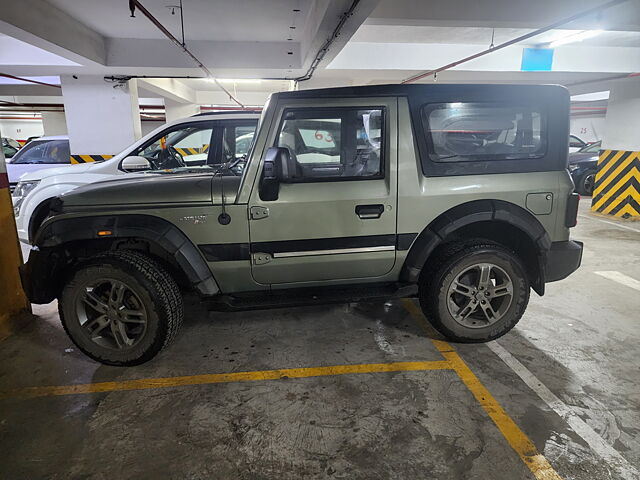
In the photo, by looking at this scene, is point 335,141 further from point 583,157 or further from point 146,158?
point 583,157

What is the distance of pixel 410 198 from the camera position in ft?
9.92

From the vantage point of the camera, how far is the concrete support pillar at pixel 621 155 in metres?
8.45

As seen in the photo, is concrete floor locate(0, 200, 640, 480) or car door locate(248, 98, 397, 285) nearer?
concrete floor locate(0, 200, 640, 480)

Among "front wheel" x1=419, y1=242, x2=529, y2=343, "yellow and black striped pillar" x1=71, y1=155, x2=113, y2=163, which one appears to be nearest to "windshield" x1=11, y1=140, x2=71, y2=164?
"yellow and black striped pillar" x1=71, y1=155, x2=113, y2=163

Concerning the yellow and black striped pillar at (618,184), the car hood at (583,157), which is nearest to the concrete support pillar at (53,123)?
the car hood at (583,157)

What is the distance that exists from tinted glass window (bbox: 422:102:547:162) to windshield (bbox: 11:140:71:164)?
10478 mm

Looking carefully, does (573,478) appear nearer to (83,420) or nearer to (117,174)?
(83,420)

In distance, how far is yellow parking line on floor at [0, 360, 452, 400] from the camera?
279 cm

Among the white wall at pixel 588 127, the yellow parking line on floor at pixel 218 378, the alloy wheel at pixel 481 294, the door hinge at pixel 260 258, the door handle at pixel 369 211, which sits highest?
the white wall at pixel 588 127

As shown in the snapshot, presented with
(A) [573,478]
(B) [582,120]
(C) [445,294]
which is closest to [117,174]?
(C) [445,294]

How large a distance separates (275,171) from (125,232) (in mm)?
1157

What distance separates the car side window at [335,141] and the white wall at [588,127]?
22782mm

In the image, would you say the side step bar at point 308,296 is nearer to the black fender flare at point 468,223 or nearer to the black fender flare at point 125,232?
the black fender flare at point 468,223

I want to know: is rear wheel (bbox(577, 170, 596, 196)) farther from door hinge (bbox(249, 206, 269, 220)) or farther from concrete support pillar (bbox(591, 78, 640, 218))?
door hinge (bbox(249, 206, 269, 220))
